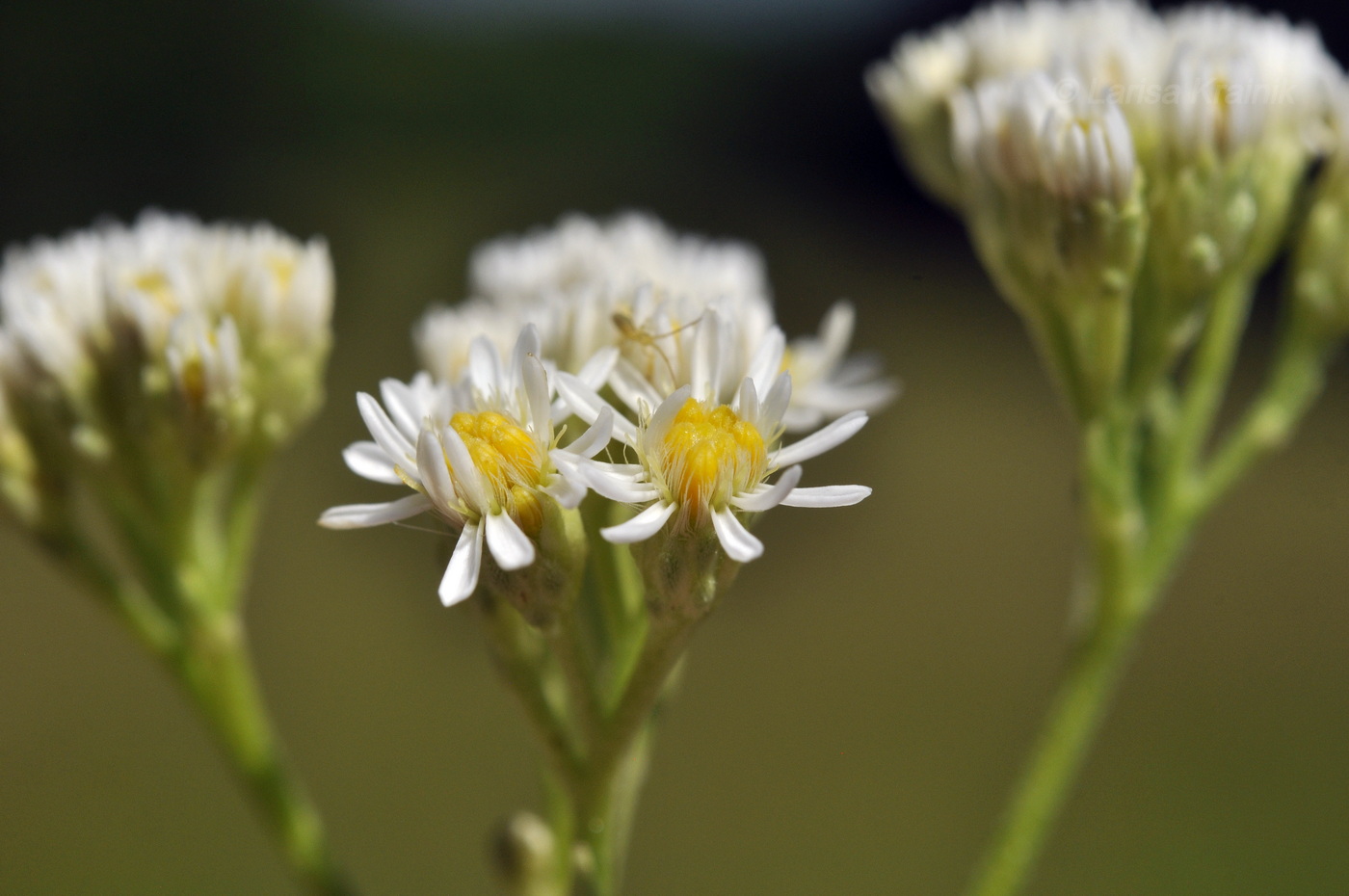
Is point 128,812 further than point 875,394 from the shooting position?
Yes

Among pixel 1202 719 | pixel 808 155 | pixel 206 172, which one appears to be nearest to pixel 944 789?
pixel 1202 719

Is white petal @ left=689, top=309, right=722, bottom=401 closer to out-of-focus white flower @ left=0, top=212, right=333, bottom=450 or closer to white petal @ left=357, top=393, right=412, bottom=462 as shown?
white petal @ left=357, top=393, right=412, bottom=462

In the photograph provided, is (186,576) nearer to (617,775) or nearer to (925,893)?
(617,775)

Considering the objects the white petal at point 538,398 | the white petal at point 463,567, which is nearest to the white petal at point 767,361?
the white petal at point 538,398

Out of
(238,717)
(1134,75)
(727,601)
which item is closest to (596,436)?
(238,717)

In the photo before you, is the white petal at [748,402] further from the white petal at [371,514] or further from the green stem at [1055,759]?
the green stem at [1055,759]

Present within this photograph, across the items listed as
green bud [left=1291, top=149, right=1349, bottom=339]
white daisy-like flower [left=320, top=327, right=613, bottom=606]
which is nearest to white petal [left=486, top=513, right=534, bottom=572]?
white daisy-like flower [left=320, top=327, right=613, bottom=606]
